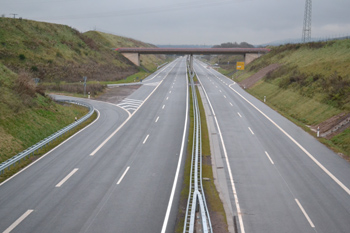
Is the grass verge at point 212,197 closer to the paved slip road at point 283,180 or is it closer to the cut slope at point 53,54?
the paved slip road at point 283,180

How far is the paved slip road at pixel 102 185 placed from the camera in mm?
12438

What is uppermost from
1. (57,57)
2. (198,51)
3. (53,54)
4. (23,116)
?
(198,51)

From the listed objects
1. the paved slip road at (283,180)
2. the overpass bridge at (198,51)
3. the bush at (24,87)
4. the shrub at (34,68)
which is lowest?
the paved slip road at (283,180)

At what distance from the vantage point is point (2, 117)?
23062 mm

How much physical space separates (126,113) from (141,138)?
1027cm

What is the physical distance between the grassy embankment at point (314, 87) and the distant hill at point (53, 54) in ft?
112

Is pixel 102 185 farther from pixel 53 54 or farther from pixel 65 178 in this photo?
pixel 53 54

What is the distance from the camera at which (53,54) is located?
63.1 m

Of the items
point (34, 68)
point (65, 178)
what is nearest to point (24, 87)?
point (65, 178)

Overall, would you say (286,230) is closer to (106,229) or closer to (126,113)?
(106,229)

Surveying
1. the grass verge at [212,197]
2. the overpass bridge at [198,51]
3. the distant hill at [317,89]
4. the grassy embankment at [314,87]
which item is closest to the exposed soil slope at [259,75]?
the distant hill at [317,89]

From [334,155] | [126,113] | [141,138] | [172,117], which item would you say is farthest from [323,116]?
[126,113]

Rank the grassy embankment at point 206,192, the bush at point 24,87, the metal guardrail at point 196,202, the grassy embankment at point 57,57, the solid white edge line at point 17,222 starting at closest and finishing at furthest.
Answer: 1. the metal guardrail at point 196,202
2. the solid white edge line at point 17,222
3. the grassy embankment at point 206,192
4. the bush at point 24,87
5. the grassy embankment at point 57,57

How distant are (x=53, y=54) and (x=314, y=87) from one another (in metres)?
50.3
